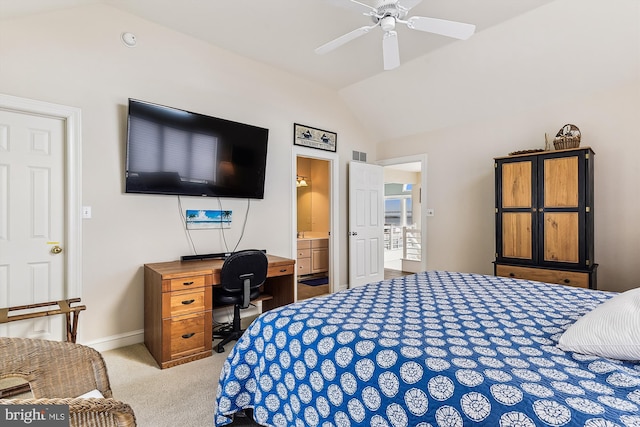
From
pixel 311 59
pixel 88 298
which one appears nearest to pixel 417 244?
pixel 311 59

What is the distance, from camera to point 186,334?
2.70 meters

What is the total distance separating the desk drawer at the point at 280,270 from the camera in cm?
332

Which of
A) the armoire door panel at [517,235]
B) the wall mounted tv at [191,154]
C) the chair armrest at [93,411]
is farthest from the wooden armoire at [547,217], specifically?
the chair armrest at [93,411]

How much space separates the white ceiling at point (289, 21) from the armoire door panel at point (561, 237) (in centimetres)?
203

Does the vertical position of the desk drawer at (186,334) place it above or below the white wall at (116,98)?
below

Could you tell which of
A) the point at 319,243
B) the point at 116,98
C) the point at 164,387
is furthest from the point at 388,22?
the point at 319,243

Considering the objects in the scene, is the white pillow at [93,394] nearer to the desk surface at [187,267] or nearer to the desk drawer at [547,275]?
the desk surface at [187,267]

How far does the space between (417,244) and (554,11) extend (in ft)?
17.0

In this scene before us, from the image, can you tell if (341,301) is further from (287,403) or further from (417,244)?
(417,244)

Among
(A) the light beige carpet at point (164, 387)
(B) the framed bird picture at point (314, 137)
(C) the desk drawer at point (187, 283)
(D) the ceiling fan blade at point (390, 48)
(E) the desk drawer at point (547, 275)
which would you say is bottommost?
(A) the light beige carpet at point (164, 387)

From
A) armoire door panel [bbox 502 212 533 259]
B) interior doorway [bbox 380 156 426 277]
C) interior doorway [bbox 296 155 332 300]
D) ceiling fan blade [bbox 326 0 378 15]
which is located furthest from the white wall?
interior doorway [bbox 380 156 426 277]

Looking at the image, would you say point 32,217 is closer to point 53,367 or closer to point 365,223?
point 53,367

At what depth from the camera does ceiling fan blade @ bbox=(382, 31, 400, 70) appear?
2.38 metres

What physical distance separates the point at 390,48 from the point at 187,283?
2.53 metres
